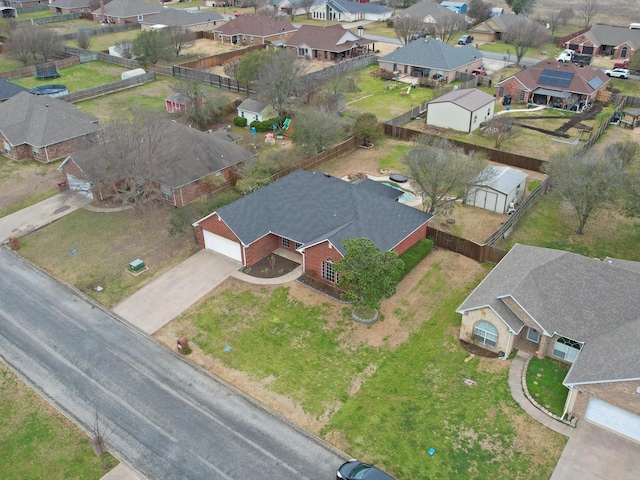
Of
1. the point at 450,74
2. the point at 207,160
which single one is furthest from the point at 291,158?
the point at 450,74

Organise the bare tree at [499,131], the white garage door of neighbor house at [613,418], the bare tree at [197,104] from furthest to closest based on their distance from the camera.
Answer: the bare tree at [197,104] < the bare tree at [499,131] < the white garage door of neighbor house at [613,418]

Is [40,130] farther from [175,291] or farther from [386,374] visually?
[386,374]

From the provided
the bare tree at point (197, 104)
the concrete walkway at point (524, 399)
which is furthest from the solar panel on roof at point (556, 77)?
the concrete walkway at point (524, 399)

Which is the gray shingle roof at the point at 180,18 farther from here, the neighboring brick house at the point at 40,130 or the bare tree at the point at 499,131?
the bare tree at the point at 499,131

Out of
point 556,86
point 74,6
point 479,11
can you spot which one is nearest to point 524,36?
point 556,86

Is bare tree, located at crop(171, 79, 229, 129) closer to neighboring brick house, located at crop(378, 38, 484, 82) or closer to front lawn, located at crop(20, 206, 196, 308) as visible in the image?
front lawn, located at crop(20, 206, 196, 308)

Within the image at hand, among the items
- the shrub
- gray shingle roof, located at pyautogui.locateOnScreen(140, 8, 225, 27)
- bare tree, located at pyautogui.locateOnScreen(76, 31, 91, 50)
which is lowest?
the shrub

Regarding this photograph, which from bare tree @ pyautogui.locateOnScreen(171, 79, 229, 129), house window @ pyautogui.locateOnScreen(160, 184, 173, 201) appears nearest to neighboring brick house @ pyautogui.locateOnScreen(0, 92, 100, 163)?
bare tree @ pyautogui.locateOnScreen(171, 79, 229, 129)

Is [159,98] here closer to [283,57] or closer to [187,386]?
[283,57]
